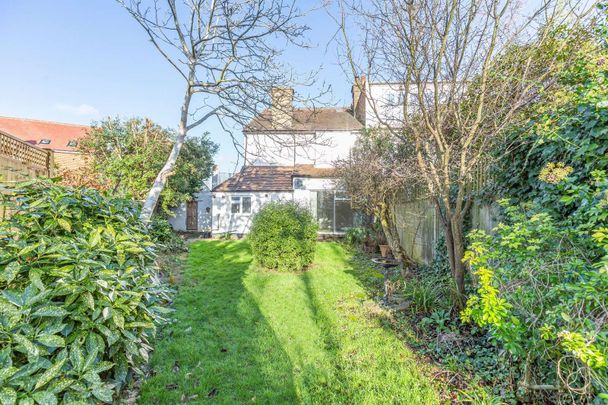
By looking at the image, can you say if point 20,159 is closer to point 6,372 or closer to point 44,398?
point 6,372

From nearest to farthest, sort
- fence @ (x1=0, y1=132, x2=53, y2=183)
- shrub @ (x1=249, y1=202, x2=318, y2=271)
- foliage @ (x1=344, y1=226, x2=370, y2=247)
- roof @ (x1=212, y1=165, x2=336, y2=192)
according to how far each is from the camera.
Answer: fence @ (x1=0, y1=132, x2=53, y2=183) < shrub @ (x1=249, y1=202, x2=318, y2=271) < foliage @ (x1=344, y1=226, x2=370, y2=247) < roof @ (x1=212, y1=165, x2=336, y2=192)

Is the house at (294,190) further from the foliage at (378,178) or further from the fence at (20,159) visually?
the fence at (20,159)

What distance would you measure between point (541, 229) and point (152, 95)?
404 inches

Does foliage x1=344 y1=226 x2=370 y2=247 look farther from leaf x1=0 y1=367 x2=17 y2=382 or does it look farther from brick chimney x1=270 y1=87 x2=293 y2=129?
leaf x1=0 y1=367 x2=17 y2=382

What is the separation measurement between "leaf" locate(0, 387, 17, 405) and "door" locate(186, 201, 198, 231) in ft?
60.5

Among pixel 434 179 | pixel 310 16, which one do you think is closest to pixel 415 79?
pixel 434 179

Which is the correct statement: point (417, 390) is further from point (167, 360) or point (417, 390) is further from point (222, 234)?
point (222, 234)

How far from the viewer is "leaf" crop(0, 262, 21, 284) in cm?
180

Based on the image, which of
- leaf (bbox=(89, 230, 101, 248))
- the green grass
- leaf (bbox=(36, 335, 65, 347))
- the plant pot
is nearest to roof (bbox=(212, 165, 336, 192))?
the plant pot

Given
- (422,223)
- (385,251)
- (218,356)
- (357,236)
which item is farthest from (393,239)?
(218,356)

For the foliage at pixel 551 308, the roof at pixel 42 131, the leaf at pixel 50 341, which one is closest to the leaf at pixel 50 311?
the leaf at pixel 50 341

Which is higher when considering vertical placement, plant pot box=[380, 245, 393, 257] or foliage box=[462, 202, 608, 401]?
foliage box=[462, 202, 608, 401]

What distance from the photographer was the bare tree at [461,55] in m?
3.66

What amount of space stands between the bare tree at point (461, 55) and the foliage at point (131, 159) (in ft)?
33.7
